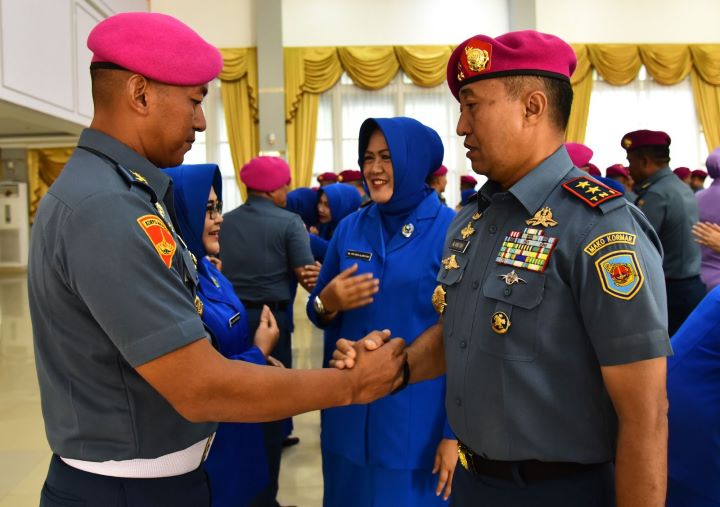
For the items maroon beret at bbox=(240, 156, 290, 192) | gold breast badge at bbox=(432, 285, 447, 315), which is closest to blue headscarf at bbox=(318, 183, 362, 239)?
maroon beret at bbox=(240, 156, 290, 192)

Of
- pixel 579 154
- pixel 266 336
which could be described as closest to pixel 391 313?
pixel 266 336

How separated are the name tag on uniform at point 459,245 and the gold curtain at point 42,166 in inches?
520

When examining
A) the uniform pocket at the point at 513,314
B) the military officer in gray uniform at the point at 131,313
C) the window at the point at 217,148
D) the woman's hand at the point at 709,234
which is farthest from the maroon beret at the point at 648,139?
the window at the point at 217,148

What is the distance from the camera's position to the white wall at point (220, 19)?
12633 millimetres

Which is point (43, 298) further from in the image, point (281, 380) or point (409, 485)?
point (409, 485)

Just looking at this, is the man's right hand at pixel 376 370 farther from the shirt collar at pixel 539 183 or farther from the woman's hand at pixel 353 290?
the shirt collar at pixel 539 183

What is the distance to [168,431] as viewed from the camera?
1.23m

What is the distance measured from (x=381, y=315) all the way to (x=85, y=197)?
122 cm

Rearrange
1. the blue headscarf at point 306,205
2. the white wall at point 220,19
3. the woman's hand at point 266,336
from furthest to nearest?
the white wall at point 220,19
the blue headscarf at point 306,205
the woman's hand at point 266,336

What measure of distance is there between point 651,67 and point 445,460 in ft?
42.6

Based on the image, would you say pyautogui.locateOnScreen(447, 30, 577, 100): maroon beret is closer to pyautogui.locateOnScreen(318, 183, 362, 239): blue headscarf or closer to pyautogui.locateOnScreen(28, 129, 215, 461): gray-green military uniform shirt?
pyautogui.locateOnScreen(28, 129, 215, 461): gray-green military uniform shirt

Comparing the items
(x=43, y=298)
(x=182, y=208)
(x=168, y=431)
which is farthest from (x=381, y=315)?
(x=43, y=298)

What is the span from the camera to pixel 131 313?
3.46ft

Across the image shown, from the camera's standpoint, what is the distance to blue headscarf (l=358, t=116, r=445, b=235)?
2.23 metres
